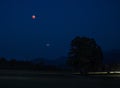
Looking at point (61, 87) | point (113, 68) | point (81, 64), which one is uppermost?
point (113, 68)

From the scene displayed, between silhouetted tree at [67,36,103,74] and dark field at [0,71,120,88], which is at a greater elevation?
silhouetted tree at [67,36,103,74]

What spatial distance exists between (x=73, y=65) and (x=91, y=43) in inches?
227

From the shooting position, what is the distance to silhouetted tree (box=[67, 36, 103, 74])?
75.2 metres

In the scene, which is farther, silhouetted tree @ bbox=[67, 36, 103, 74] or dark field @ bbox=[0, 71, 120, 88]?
silhouetted tree @ bbox=[67, 36, 103, 74]

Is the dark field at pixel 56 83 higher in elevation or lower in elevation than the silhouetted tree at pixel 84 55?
lower

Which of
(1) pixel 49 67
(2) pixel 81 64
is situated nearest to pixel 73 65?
(2) pixel 81 64

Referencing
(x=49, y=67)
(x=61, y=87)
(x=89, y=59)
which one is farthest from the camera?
(x=49, y=67)

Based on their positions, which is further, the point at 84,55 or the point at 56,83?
the point at 84,55

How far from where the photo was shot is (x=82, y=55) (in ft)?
249

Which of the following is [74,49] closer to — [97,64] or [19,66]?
[97,64]

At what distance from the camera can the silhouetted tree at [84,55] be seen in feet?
247

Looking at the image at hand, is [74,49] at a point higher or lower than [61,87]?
higher

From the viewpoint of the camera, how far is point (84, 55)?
249 feet

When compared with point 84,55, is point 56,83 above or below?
below
